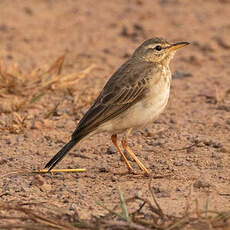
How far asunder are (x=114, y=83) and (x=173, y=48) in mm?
880

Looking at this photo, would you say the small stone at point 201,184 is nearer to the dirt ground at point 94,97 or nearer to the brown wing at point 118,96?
the dirt ground at point 94,97

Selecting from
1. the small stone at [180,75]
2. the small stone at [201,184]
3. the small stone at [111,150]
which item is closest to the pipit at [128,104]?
the small stone at [111,150]

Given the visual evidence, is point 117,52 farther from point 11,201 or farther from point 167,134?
point 11,201

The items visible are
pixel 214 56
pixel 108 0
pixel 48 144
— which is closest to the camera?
pixel 48 144

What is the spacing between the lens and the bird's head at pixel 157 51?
21.1 feet

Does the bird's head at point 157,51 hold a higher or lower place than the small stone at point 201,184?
higher

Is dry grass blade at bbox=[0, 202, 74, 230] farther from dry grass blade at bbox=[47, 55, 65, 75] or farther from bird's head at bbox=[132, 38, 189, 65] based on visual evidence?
dry grass blade at bbox=[47, 55, 65, 75]

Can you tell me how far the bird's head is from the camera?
6434 mm

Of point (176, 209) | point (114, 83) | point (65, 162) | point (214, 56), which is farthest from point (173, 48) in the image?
point (214, 56)

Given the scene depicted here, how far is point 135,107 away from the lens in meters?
5.92

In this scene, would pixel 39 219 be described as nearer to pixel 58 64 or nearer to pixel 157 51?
pixel 157 51

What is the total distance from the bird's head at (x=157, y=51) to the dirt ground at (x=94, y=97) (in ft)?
3.27

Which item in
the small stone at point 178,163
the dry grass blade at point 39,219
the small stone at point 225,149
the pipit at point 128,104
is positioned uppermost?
the pipit at point 128,104

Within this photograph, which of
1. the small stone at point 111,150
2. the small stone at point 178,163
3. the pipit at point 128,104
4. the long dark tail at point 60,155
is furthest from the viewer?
the small stone at point 111,150
